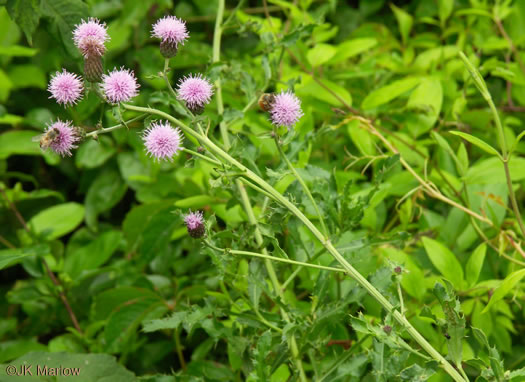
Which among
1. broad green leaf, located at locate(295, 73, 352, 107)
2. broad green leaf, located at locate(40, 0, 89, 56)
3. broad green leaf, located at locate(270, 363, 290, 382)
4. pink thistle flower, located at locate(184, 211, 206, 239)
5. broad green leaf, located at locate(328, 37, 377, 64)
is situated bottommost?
broad green leaf, located at locate(270, 363, 290, 382)

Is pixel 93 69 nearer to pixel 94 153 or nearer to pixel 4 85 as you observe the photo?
pixel 94 153

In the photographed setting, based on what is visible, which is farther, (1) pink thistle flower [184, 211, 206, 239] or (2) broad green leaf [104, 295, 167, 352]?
(2) broad green leaf [104, 295, 167, 352]

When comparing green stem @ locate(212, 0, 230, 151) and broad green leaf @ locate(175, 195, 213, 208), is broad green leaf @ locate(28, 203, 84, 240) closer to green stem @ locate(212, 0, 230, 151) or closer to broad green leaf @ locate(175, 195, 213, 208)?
broad green leaf @ locate(175, 195, 213, 208)

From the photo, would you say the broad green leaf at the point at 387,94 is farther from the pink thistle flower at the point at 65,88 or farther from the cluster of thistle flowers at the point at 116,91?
the pink thistle flower at the point at 65,88

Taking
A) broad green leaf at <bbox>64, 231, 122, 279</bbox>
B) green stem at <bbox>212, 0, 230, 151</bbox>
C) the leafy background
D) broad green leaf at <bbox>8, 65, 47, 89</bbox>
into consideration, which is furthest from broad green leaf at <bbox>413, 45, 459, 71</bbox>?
broad green leaf at <bbox>8, 65, 47, 89</bbox>

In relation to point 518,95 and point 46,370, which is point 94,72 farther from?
point 518,95

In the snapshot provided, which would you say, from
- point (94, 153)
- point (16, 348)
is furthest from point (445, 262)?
point (94, 153)

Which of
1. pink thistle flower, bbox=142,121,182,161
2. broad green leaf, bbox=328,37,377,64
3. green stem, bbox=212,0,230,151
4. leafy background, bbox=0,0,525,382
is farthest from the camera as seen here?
broad green leaf, bbox=328,37,377,64

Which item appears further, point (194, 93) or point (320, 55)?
point (320, 55)
